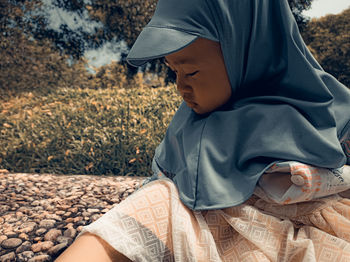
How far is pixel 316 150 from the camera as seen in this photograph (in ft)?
3.80

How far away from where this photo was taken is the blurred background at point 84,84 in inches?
163

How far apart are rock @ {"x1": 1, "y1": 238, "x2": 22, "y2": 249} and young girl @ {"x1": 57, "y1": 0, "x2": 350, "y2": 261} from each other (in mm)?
1247

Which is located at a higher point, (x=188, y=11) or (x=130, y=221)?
(x=188, y=11)

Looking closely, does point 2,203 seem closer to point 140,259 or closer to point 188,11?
point 140,259

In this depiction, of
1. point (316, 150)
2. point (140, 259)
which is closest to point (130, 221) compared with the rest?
point (140, 259)

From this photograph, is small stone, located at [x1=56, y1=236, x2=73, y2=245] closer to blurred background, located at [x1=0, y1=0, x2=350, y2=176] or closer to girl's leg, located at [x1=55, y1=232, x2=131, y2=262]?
girl's leg, located at [x1=55, y1=232, x2=131, y2=262]

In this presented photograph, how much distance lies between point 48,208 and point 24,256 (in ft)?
2.39

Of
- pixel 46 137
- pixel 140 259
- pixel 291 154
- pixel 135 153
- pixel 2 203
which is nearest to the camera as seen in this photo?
pixel 140 259

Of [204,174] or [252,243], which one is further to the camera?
[204,174]

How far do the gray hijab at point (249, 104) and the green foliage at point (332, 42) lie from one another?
22.1 feet

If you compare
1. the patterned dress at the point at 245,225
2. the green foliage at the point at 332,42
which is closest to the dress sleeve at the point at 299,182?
the patterned dress at the point at 245,225

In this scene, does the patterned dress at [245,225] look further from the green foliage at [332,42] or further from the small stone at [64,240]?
the green foliage at [332,42]

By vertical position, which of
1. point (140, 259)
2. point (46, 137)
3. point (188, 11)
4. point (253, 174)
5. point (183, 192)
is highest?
point (188, 11)

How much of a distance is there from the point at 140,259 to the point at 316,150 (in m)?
0.72
